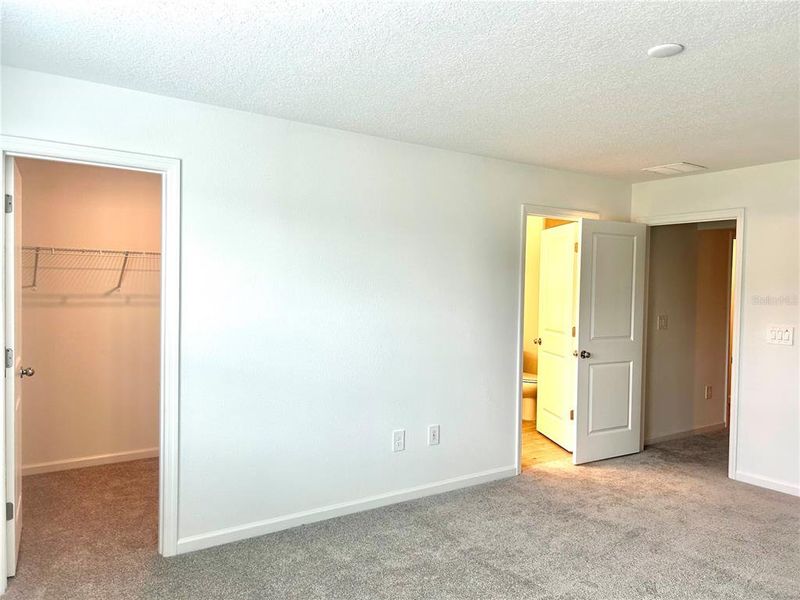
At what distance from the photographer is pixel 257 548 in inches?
113

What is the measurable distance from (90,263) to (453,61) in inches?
123

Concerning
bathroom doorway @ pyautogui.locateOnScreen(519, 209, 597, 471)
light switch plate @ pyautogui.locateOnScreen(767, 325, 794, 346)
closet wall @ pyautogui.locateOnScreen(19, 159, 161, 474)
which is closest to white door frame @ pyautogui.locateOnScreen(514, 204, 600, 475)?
bathroom doorway @ pyautogui.locateOnScreen(519, 209, 597, 471)

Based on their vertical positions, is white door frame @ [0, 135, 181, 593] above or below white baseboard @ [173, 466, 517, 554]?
above

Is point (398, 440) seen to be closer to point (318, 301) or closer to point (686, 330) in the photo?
point (318, 301)

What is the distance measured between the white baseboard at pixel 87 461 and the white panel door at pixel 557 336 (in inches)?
130

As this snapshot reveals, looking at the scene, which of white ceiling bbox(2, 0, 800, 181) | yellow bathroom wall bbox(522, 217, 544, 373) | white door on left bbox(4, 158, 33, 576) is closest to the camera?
white ceiling bbox(2, 0, 800, 181)

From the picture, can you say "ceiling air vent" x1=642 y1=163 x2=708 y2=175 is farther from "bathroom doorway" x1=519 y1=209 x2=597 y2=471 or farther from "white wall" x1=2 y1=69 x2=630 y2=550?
"white wall" x1=2 y1=69 x2=630 y2=550

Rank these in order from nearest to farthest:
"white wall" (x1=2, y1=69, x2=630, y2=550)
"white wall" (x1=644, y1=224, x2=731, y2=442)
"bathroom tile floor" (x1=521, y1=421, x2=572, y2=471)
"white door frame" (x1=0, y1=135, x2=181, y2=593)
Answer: "white door frame" (x1=0, y1=135, x2=181, y2=593) → "white wall" (x1=2, y1=69, x2=630, y2=550) → "bathroom tile floor" (x1=521, y1=421, x2=572, y2=471) → "white wall" (x1=644, y1=224, x2=731, y2=442)

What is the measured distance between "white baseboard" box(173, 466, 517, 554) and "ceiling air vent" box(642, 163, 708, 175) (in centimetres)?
242

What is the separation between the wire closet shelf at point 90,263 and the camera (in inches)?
150

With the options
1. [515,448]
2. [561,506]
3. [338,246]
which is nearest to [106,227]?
[338,246]

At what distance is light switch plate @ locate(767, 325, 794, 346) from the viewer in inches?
149

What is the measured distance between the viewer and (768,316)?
12.8ft

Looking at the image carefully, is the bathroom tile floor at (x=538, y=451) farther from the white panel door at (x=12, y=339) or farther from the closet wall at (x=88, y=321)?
the white panel door at (x=12, y=339)
